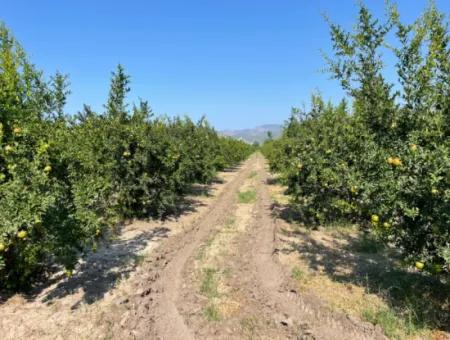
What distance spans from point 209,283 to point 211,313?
3.68 ft

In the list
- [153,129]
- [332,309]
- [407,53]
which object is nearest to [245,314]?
[332,309]

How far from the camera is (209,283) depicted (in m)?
6.40

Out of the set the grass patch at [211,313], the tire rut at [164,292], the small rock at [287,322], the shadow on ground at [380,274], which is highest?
the tire rut at [164,292]

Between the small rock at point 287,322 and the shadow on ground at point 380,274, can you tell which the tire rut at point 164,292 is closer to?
the small rock at point 287,322

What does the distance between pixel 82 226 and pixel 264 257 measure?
4104mm

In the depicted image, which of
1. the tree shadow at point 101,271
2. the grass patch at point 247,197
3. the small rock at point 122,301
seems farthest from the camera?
the grass patch at point 247,197

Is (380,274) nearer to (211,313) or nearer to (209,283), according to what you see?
(209,283)

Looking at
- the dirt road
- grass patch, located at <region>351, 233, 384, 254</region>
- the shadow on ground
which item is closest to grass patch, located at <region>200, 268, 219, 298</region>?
the dirt road

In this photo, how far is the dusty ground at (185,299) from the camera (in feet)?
15.8

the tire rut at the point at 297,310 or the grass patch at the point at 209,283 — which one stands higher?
the grass patch at the point at 209,283

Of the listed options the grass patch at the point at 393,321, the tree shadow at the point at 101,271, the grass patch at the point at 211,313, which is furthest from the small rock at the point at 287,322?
the tree shadow at the point at 101,271

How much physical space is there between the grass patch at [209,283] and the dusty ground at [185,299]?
0.02 meters

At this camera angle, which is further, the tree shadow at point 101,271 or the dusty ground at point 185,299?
the tree shadow at point 101,271

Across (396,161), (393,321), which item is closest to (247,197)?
(393,321)
